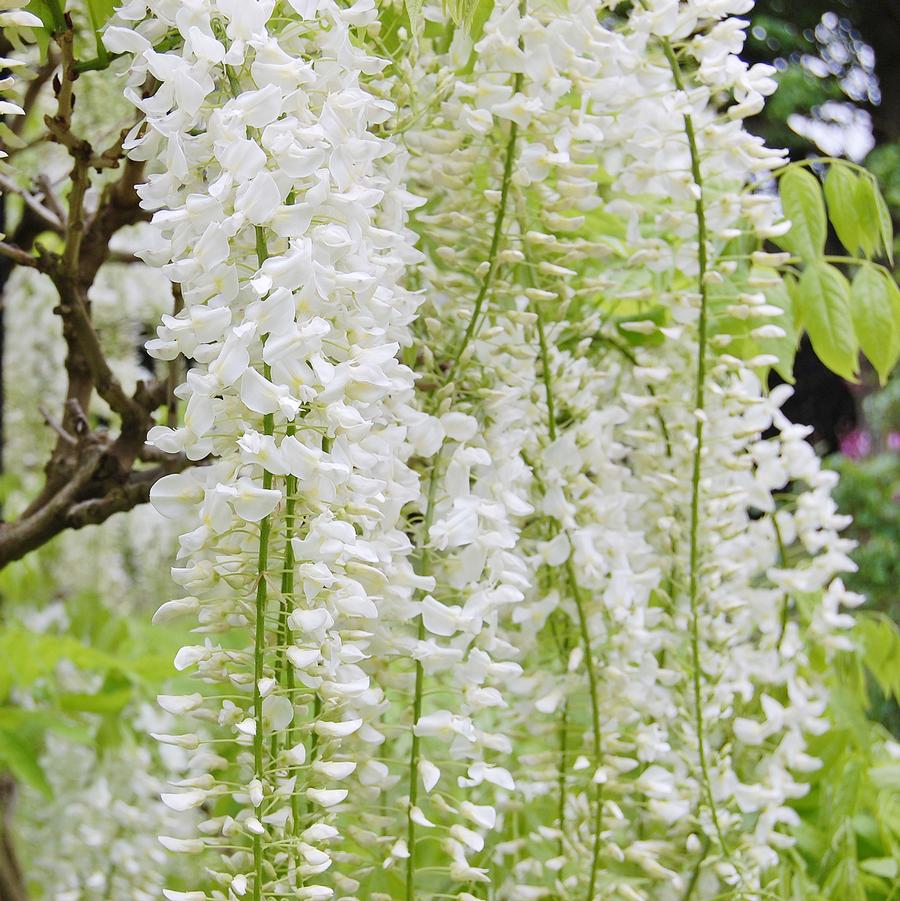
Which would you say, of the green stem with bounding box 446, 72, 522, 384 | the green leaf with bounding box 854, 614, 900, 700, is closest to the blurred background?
the green leaf with bounding box 854, 614, 900, 700

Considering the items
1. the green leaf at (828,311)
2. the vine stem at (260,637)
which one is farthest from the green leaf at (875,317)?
the vine stem at (260,637)

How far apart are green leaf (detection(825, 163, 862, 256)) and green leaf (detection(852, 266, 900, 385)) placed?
3 centimetres

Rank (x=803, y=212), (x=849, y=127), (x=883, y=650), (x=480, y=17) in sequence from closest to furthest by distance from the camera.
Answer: (x=480, y=17)
(x=803, y=212)
(x=883, y=650)
(x=849, y=127)

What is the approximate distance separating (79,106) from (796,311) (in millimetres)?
826

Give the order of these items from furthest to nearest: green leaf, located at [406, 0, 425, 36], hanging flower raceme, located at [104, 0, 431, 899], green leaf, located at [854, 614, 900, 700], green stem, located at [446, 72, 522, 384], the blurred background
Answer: the blurred background → green leaf, located at [854, 614, 900, 700] → green stem, located at [446, 72, 522, 384] → green leaf, located at [406, 0, 425, 36] → hanging flower raceme, located at [104, 0, 431, 899]

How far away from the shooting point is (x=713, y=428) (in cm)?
89

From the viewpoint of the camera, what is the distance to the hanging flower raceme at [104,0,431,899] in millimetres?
507

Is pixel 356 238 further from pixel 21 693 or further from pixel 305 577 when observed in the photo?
pixel 21 693

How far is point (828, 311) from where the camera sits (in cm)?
91

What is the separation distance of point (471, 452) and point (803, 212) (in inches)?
15.3

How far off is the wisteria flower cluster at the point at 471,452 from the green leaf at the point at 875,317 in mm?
61

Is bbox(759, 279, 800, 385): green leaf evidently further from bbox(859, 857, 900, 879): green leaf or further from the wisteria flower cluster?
bbox(859, 857, 900, 879): green leaf

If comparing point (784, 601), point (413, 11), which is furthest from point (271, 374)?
point (784, 601)

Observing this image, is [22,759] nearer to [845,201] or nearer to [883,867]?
[883,867]
